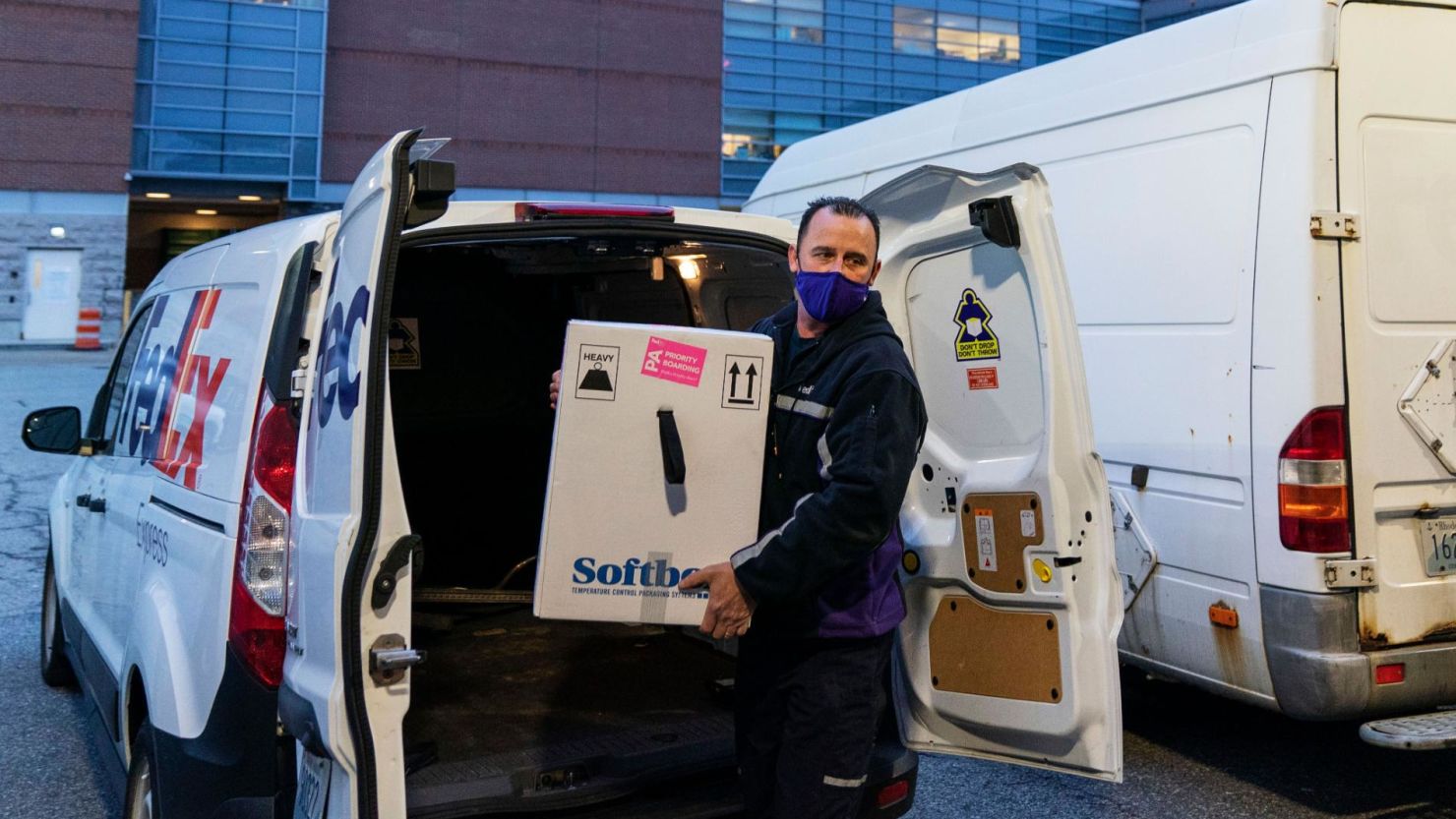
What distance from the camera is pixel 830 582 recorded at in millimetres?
2541

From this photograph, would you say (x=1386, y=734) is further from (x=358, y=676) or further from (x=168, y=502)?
(x=168, y=502)

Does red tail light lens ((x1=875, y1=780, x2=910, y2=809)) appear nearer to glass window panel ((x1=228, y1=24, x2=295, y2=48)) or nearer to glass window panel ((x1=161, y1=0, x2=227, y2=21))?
glass window panel ((x1=228, y1=24, x2=295, y2=48))

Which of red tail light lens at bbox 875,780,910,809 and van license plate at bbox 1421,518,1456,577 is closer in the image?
red tail light lens at bbox 875,780,910,809

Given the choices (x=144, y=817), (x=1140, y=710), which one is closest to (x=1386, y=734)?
(x=1140, y=710)

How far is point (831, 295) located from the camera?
2.58 m

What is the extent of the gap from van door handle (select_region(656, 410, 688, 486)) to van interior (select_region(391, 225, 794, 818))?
0.87 metres

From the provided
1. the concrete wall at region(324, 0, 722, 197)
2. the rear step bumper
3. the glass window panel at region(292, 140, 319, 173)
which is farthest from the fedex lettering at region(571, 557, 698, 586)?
the glass window panel at region(292, 140, 319, 173)

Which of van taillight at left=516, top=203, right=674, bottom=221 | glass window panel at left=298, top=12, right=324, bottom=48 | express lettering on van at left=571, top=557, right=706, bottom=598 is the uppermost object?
glass window panel at left=298, top=12, right=324, bottom=48

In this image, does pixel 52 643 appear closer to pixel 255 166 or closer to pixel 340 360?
pixel 340 360

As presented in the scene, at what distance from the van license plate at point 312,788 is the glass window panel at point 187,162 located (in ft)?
106

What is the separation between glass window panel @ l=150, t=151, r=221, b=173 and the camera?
31.3 meters

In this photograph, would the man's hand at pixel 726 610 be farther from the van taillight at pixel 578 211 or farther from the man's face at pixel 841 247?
the van taillight at pixel 578 211

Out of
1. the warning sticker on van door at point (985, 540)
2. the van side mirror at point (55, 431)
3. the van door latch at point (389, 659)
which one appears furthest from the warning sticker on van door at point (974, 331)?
the van side mirror at point (55, 431)

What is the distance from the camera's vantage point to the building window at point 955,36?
1449 inches
